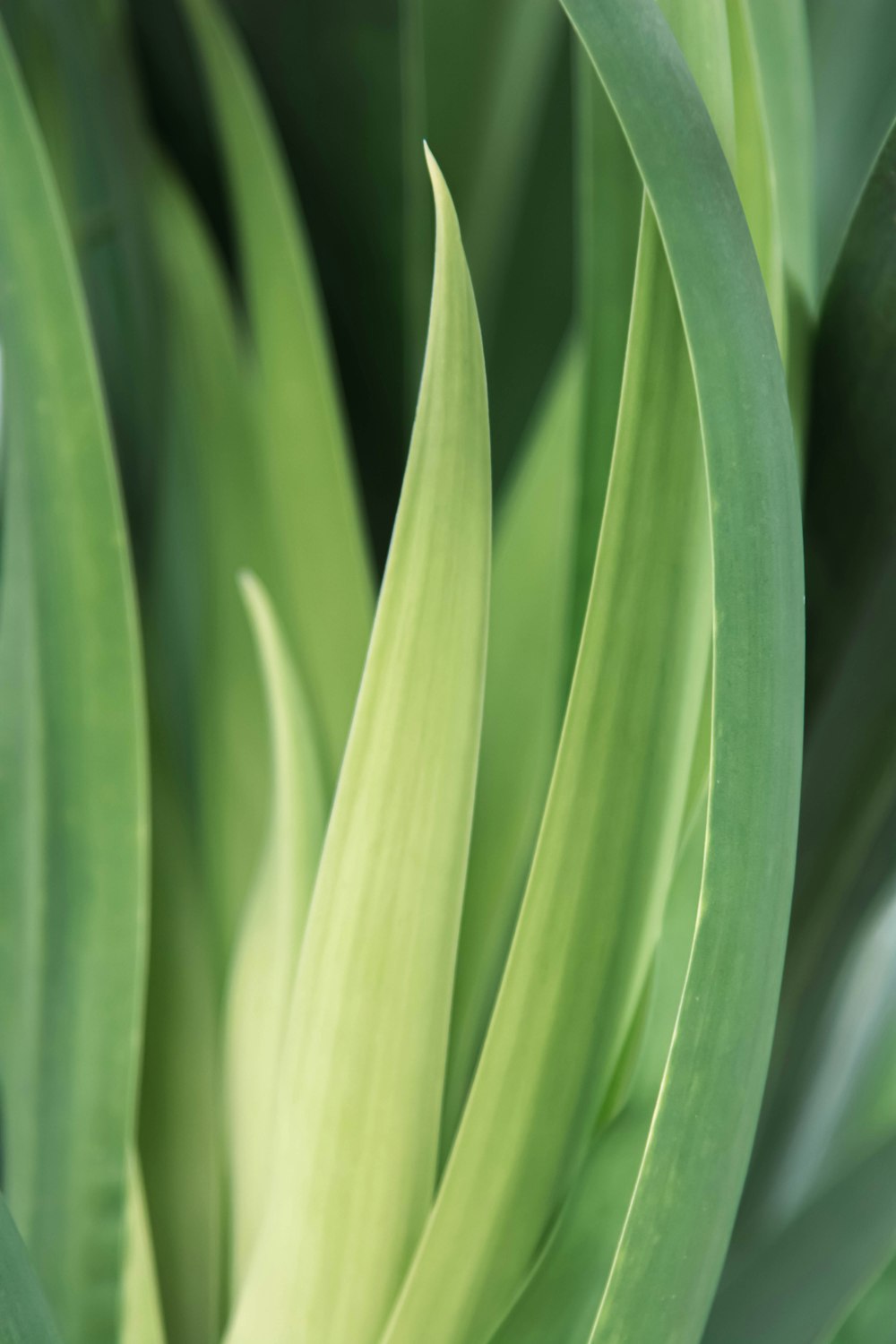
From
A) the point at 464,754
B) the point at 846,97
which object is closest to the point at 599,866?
the point at 464,754

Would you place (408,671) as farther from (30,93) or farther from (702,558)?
(30,93)

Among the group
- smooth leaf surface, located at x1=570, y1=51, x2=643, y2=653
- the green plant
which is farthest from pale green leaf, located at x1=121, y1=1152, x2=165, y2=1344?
Answer: smooth leaf surface, located at x1=570, y1=51, x2=643, y2=653

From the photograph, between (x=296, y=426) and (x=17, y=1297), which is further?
(x=296, y=426)

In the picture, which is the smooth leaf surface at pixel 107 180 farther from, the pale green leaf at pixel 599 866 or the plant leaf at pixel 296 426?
the pale green leaf at pixel 599 866

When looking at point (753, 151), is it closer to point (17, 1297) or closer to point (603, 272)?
point (603, 272)

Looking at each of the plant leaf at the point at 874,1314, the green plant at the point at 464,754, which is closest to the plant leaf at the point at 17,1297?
the green plant at the point at 464,754

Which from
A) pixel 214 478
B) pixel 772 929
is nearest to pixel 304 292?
pixel 214 478

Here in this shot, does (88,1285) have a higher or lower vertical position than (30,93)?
lower
